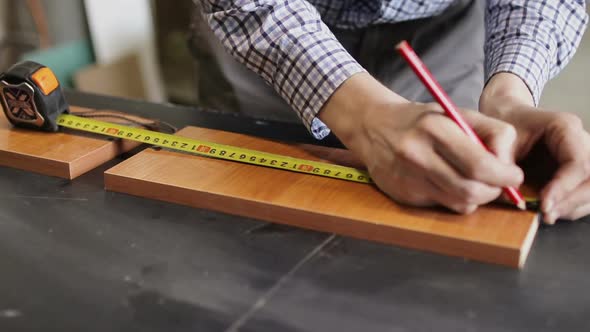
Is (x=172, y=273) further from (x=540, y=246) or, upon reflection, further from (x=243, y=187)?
(x=540, y=246)

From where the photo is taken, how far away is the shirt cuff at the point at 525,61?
116 centimetres

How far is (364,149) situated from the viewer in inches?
38.9

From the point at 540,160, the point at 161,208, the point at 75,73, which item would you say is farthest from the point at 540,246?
the point at 75,73

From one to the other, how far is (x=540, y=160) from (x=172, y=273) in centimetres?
60

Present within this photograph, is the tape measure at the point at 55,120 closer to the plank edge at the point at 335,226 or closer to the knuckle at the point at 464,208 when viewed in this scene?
the plank edge at the point at 335,226

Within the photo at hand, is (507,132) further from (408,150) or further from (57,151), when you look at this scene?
(57,151)

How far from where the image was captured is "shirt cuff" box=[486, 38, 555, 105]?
116 centimetres

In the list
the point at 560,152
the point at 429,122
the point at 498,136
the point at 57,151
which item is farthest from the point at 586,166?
the point at 57,151

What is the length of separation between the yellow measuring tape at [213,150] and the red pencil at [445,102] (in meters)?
0.19

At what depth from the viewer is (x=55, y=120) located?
3.97 ft

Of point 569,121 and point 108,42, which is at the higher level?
point 569,121

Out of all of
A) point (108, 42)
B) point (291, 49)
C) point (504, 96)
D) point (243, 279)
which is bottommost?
point (108, 42)

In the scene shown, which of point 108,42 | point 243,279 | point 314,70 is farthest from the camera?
point 108,42

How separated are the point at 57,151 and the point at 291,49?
461 mm
